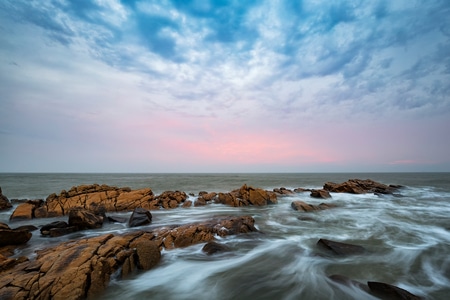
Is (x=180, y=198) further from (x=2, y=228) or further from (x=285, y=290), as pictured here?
(x=285, y=290)

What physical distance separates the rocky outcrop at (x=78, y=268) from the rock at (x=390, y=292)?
573cm

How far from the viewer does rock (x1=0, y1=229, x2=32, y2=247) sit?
23.9 ft

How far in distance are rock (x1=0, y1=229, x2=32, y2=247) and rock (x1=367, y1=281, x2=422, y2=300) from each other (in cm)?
1114

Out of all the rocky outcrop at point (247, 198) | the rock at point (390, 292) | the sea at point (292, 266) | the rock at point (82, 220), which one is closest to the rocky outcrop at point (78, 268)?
the sea at point (292, 266)

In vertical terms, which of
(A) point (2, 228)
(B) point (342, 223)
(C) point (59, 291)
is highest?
(A) point (2, 228)

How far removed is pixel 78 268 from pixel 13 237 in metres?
4.84

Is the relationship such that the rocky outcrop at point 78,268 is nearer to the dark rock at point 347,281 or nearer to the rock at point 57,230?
the rock at point 57,230

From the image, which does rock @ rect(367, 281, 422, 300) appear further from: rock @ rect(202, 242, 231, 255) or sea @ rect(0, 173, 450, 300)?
rock @ rect(202, 242, 231, 255)

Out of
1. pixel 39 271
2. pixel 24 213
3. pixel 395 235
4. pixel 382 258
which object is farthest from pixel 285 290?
pixel 24 213

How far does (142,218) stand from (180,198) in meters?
7.67

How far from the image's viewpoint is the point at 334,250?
705 centimetres

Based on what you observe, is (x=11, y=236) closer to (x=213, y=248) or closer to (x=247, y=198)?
(x=213, y=248)

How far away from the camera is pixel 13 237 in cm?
750

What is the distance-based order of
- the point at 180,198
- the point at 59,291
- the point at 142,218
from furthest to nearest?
1. the point at 180,198
2. the point at 142,218
3. the point at 59,291
